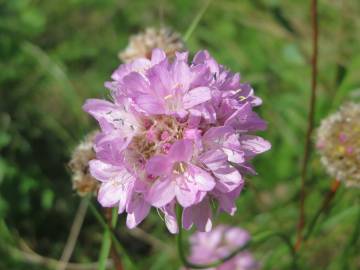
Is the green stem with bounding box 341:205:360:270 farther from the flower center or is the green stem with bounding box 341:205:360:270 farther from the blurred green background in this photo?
the flower center

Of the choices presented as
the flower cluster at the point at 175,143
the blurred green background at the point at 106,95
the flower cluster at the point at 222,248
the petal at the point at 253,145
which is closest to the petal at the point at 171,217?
the flower cluster at the point at 175,143

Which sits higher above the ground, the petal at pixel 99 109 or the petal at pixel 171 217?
the petal at pixel 99 109

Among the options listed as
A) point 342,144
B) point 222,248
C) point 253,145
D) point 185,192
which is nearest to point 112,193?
point 185,192

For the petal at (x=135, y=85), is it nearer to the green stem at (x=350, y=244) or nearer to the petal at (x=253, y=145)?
the petal at (x=253, y=145)

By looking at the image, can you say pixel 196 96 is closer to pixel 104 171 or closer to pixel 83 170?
pixel 104 171

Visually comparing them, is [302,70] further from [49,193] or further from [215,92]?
[215,92]

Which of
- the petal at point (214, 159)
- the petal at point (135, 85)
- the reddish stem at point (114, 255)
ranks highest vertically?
the petal at point (135, 85)

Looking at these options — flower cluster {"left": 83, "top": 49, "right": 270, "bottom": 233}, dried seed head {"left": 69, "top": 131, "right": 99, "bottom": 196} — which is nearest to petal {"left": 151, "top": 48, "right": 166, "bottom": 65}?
flower cluster {"left": 83, "top": 49, "right": 270, "bottom": 233}
